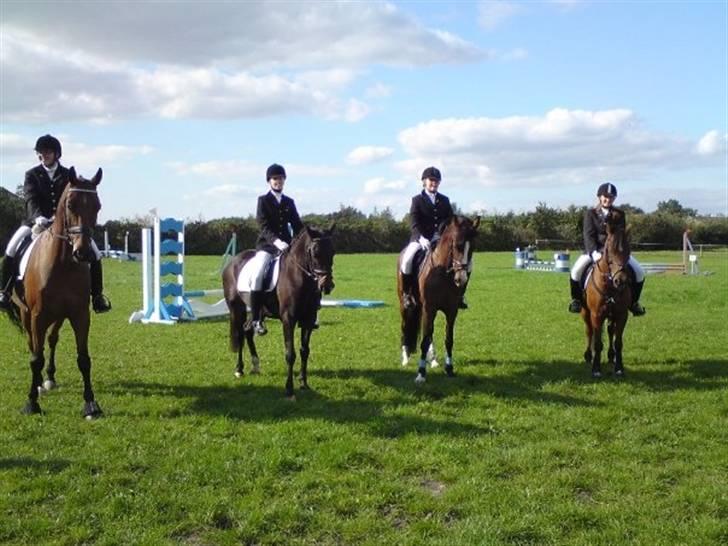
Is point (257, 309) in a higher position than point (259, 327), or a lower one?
higher

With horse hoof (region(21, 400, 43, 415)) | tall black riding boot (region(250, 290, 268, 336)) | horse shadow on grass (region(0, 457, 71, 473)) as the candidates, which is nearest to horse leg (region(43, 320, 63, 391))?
horse hoof (region(21, 400, 43, 415))

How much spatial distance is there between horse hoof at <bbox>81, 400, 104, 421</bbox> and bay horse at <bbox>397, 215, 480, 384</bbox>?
423cm

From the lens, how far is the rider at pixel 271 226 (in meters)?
10.1

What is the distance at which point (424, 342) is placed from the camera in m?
10.1

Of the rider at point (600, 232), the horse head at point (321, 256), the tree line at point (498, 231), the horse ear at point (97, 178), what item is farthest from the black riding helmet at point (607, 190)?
the tree line at point (498, 231)

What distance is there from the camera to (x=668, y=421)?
7934mm

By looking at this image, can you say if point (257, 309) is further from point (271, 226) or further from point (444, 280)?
point (444, 280)

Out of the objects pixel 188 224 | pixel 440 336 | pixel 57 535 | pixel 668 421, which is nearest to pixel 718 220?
pixel 188 224

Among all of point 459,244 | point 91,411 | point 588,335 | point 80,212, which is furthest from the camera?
point 588,335

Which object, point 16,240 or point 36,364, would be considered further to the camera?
point 16,240

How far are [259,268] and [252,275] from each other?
0.16 m

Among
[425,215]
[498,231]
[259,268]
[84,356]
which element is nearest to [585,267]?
[425,215]

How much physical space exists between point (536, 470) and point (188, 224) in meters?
57.0

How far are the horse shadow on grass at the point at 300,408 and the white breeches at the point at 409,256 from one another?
2525 mm
